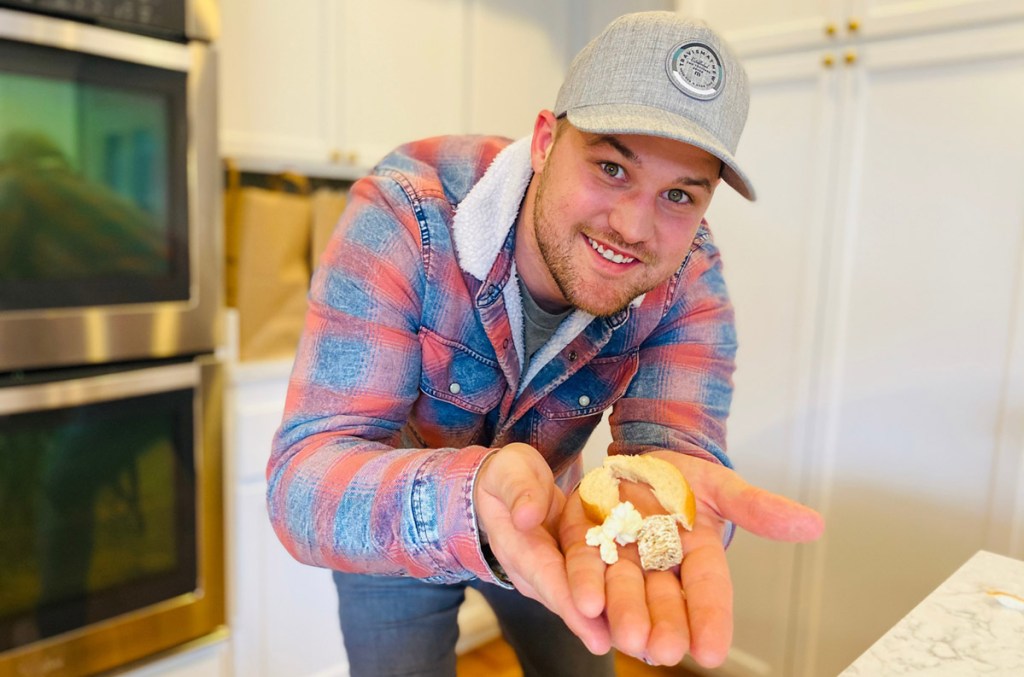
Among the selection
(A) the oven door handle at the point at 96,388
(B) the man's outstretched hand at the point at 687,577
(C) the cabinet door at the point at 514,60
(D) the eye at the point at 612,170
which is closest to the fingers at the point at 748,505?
(B) the man's outstretched hand at the point at 687,577

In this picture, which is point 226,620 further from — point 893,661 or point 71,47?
point 893,661

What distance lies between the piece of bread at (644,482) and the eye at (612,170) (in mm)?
329

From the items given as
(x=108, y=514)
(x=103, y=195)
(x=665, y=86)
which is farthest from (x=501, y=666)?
(x=665, y=86)

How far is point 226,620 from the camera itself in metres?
1.59

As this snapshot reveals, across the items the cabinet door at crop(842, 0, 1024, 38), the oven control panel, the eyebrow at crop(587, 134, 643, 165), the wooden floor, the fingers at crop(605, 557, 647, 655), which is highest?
the cabinet door at crop(842, 0, 1024, 38)

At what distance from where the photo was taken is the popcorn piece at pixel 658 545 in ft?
2.30

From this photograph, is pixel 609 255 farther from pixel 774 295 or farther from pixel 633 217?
pixel 774 295

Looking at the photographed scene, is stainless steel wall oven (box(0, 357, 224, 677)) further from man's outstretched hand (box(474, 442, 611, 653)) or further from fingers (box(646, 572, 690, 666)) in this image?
fingers (box(646, 572, 690, 666))

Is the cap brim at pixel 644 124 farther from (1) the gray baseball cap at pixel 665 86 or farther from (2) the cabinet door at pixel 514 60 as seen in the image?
(2) the cabinet door at pixel 514 60

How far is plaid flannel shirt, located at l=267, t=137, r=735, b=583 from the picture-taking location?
2.50 ft

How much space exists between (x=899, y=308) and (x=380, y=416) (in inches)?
52.7

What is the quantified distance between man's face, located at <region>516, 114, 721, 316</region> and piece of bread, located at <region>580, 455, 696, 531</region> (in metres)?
0.20

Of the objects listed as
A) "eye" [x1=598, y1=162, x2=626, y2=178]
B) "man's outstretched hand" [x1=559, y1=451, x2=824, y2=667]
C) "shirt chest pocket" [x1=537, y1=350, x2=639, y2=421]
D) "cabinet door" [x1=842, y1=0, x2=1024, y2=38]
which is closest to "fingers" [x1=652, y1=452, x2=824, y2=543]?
→ "man's outstretched hand" [x1=559, y1=451, x2=824, y2=667]

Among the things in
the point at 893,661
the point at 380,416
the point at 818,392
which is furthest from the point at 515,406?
the point at 818,392
